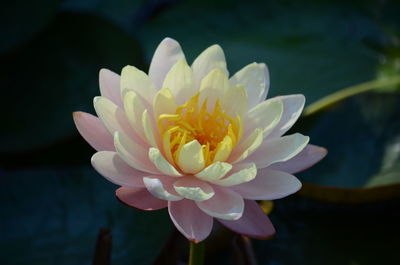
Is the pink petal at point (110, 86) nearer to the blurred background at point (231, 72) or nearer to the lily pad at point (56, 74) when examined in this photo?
the blurred background at point (231, 72)

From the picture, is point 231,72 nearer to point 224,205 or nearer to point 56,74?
point 56,74

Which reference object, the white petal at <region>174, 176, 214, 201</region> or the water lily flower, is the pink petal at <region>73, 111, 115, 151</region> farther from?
the white petal at <region>174, 176, 214, 201</region>

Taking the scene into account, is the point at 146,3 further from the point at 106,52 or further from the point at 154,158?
the point at 154,158

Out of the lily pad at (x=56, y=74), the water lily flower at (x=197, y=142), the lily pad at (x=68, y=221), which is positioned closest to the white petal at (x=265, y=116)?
the water lily flower at (x=197, y=142)

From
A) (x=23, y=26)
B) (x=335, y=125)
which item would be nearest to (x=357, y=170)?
(x=335, y=125)

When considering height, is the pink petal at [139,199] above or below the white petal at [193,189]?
below

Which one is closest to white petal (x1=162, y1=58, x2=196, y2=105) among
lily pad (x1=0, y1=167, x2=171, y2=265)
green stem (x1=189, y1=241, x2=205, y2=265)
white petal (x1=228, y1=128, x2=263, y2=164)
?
white petal (x1=228, y1=128, x2=263, y2=164)

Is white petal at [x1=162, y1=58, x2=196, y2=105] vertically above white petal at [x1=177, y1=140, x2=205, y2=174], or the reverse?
white petal at [x1=162, y1=58, x2=196, y2=105]
